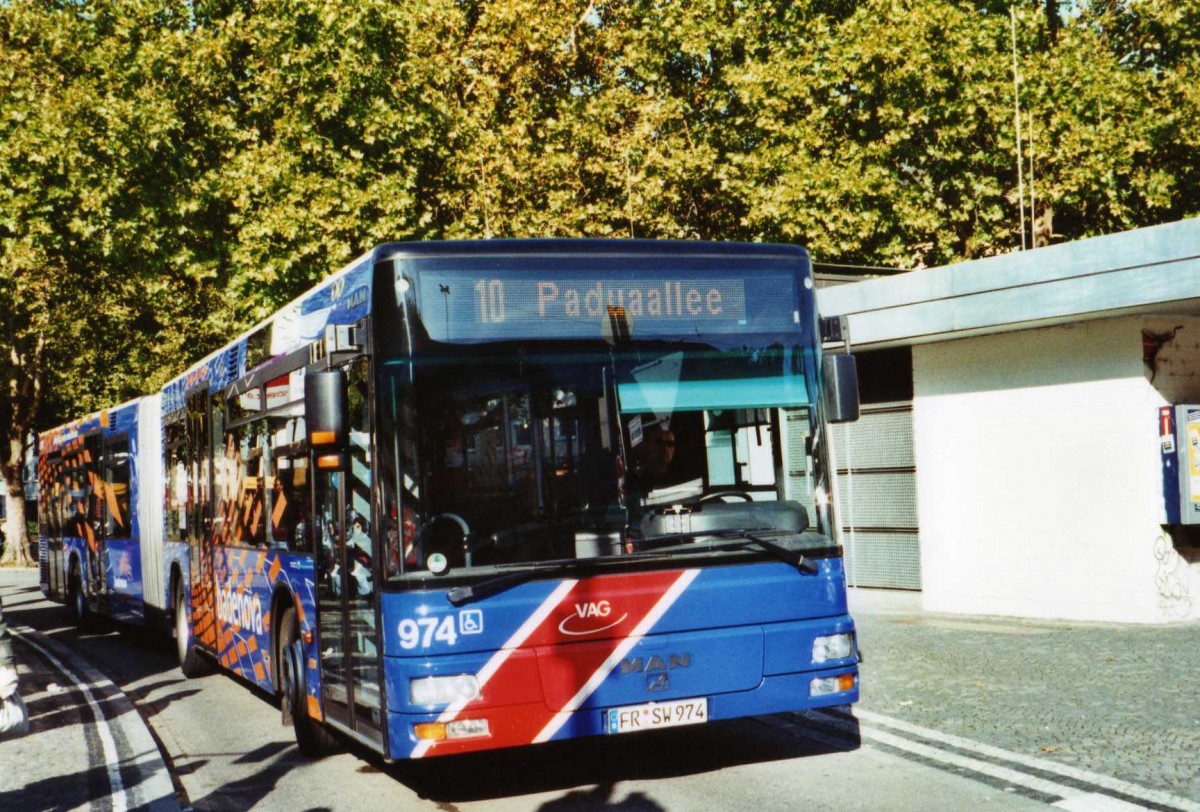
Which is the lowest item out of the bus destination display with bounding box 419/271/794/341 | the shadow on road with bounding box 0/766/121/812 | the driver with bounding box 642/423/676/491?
the shadow on road with bounding box 0/766/121/812

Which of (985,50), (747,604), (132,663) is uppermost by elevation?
(985,50)

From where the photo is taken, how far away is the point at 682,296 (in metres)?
7.48

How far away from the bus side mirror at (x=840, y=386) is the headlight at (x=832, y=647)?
3.83 feet

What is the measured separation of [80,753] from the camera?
9383 mm

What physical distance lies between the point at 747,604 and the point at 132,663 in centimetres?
1025

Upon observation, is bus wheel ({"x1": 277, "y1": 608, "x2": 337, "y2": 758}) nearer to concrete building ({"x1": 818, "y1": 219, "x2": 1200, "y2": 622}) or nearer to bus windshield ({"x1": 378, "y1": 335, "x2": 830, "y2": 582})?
bus windshield ({"x1": 378, "y1": 335, "x2": 830, "y2": 582})

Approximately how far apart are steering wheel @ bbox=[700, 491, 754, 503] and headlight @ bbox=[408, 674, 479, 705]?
158cm

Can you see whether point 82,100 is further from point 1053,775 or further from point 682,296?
point 1053,775

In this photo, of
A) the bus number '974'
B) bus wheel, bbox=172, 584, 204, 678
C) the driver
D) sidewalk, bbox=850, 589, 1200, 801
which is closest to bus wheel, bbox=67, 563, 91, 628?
bus wheel, bbox=172, 584, 204, 678

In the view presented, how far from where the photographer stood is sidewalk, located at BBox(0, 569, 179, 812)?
7840mm

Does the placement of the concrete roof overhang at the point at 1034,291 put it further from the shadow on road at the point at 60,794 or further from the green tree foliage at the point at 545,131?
the green tree foliage at the point at 545,131

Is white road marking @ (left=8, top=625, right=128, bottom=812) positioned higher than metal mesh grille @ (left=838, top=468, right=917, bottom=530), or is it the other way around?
metal mesh grille @ (left=838, top=468, right=917, bottom=530)

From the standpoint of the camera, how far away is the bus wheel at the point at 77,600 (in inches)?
776

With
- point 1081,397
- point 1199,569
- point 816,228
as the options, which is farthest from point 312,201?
point 1199,569
